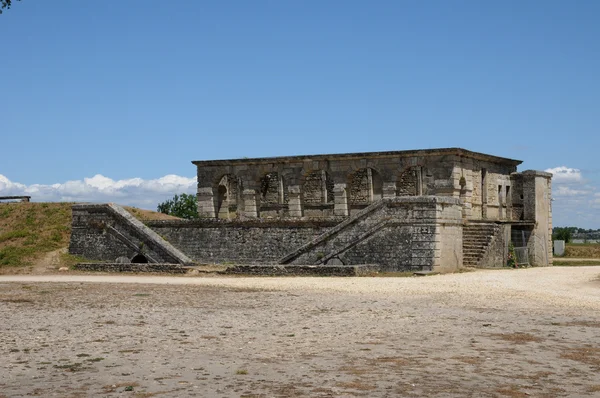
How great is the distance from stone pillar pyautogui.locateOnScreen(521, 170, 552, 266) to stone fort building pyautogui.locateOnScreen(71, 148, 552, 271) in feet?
0.15

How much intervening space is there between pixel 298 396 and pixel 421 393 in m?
1.20

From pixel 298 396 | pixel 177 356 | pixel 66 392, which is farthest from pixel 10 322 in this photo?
pixel 298 396

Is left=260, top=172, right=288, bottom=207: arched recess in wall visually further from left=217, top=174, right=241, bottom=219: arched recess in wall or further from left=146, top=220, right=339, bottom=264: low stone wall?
left=146, top=220, right=339, bottom=264: low stone wall

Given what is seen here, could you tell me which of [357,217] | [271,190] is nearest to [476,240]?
[357,217]

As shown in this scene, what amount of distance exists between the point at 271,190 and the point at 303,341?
2894 centimetres

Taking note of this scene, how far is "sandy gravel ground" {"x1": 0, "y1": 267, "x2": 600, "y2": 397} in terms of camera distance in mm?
8570

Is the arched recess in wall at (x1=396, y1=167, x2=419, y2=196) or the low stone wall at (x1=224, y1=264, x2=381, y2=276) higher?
the arched recess in wall at (x1=396, y1=167, x2=419, y2=196)

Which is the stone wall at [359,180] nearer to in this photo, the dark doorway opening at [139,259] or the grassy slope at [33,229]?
the grassy slope at [33,229]

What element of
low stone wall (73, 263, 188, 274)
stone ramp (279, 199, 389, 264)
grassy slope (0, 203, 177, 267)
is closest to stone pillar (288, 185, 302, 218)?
grassy slope (0, 203, 177, 267)

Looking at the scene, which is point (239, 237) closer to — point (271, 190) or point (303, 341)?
point (271, 190)

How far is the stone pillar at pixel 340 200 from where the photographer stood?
3425 cm

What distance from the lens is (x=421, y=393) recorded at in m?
8.12

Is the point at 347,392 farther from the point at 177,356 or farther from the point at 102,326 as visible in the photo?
the point at 102,326

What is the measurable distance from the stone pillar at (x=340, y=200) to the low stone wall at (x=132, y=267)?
9333 mm
